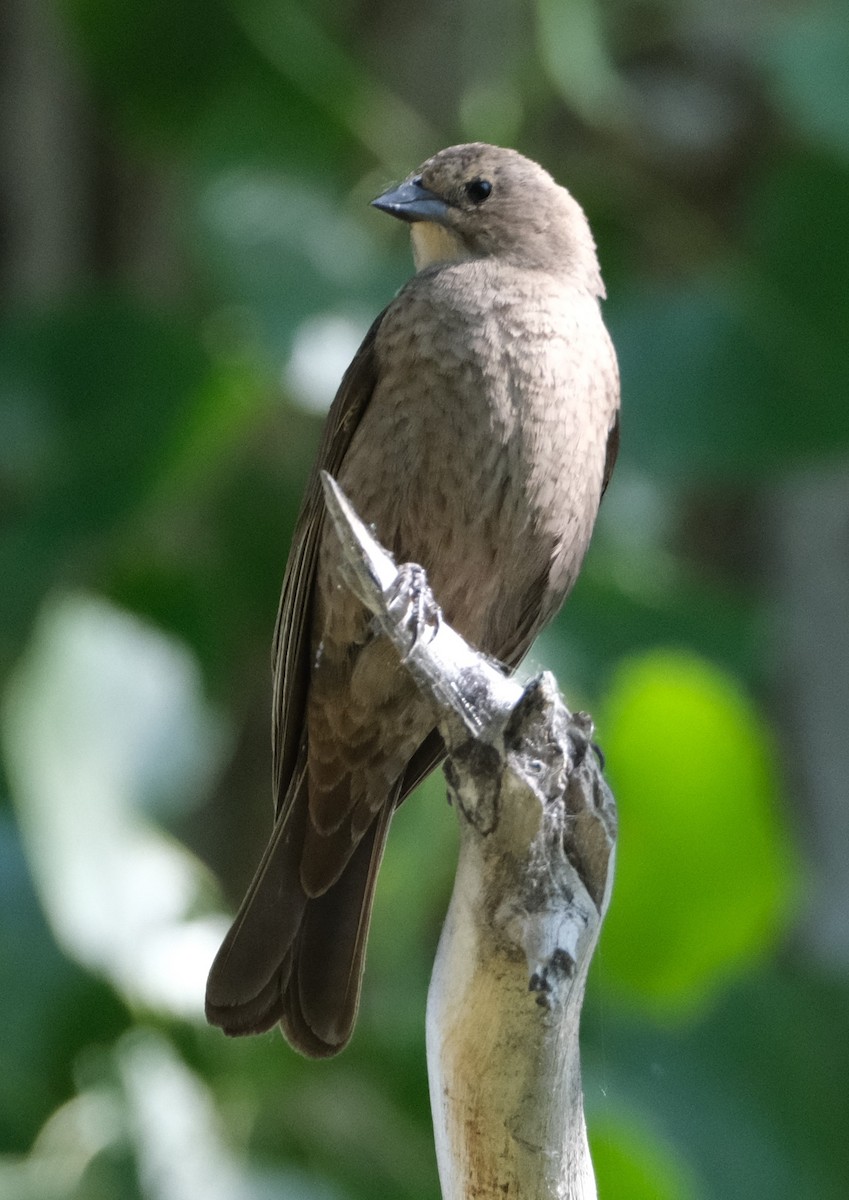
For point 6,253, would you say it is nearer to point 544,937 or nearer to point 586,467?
point 586,467

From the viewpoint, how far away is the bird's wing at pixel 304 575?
3141 mm

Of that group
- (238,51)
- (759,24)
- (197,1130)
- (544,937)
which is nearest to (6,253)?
(238,51)

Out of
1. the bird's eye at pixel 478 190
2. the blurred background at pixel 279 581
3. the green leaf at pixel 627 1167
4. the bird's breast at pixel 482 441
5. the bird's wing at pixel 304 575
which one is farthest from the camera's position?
the blurred background at pixel 279 581

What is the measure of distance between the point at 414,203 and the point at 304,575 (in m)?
0.67

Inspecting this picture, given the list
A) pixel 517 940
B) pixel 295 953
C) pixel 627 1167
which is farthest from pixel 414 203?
pixel 627 1167

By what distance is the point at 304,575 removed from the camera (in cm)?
314

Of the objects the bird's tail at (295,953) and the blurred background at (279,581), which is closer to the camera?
the bird's tail at (295,953)

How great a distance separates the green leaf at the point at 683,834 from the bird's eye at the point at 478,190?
1.06m

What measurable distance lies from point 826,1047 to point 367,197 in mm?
2179

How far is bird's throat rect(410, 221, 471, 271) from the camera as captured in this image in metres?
3.37

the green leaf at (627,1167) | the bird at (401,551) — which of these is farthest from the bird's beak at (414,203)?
the green leaf at (627,1167)

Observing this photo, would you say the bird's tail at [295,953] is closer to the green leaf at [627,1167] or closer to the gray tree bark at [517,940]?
the green leaf at [627,1167]

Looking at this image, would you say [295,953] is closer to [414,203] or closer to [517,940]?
[517,940]

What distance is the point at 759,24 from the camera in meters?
5.55
